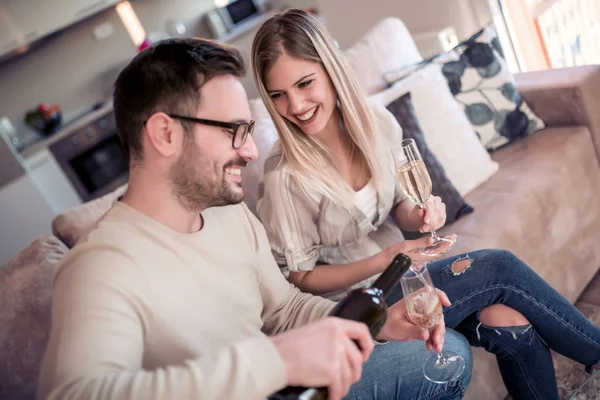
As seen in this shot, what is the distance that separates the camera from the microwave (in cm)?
573

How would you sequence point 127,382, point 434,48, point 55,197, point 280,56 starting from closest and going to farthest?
point 127,382 → point 280,56 → point 434,48 → point 55,197

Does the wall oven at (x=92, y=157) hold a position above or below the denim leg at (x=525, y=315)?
above

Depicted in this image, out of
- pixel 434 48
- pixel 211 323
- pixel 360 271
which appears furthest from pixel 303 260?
pixel 434 48

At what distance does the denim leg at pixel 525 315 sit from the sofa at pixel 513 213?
18cm

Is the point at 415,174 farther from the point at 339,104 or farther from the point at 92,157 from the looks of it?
the point at 92,157

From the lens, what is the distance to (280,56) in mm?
1457

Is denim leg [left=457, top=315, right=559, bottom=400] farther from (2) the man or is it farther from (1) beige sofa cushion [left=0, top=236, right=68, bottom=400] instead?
(1) beige sofa cushion [left=0, top=236, right=68, bottom=400]

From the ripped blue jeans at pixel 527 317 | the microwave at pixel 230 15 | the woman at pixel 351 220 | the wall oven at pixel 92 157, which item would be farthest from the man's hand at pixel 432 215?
the microwave at pixel 230 15

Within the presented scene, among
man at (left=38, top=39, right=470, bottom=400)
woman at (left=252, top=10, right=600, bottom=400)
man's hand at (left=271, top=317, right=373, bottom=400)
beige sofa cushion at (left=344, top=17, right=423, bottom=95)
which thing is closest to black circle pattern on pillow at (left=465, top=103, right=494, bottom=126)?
beige sofa cushion at (left=344, top=17, right=423, bottom=95)

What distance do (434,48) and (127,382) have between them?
3011mm

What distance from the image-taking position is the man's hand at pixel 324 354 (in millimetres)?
798

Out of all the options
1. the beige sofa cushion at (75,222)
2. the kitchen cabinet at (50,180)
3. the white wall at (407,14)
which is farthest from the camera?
the kitchen cabinet at (50,180)

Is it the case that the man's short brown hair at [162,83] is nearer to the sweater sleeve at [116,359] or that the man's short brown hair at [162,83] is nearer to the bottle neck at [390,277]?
the sweater sleeve at [116,359]

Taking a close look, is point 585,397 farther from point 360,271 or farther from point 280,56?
point 280,56
